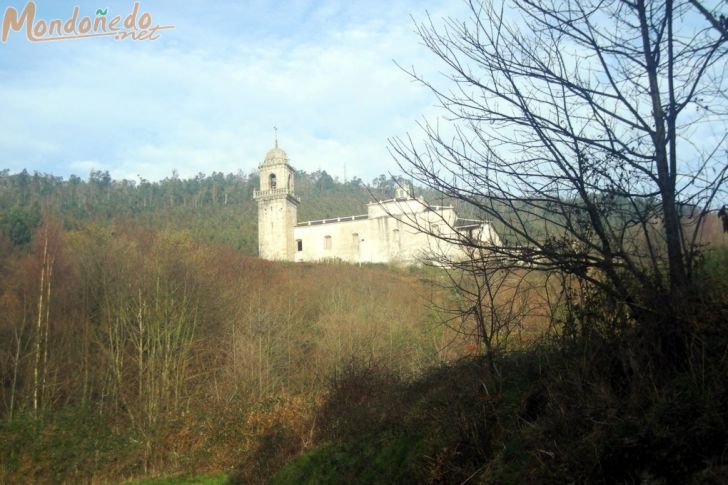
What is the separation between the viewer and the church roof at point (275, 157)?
57.2 metres

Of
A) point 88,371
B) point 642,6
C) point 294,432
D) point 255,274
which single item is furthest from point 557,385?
point 255,274

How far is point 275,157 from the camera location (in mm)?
57688

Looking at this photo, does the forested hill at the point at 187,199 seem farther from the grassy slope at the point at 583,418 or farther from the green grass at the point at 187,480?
the grassy slope at the point at 583,418

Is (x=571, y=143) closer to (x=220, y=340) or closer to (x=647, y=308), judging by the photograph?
(x=647, y=308)

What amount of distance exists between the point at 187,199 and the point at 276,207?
39.9 m

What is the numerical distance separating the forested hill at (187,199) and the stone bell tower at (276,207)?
2654 millimetres

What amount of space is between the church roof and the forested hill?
9.07 m

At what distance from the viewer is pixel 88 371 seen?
21672mm

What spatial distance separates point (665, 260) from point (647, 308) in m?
0.48

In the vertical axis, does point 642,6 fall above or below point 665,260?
above

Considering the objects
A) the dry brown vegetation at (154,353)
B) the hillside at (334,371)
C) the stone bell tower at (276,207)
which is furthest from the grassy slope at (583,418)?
the stone bell tower at (276,207)

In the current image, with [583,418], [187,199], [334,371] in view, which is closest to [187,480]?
[334,371]

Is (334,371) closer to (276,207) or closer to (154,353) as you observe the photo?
(154,353)

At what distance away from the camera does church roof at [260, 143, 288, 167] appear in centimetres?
5722
